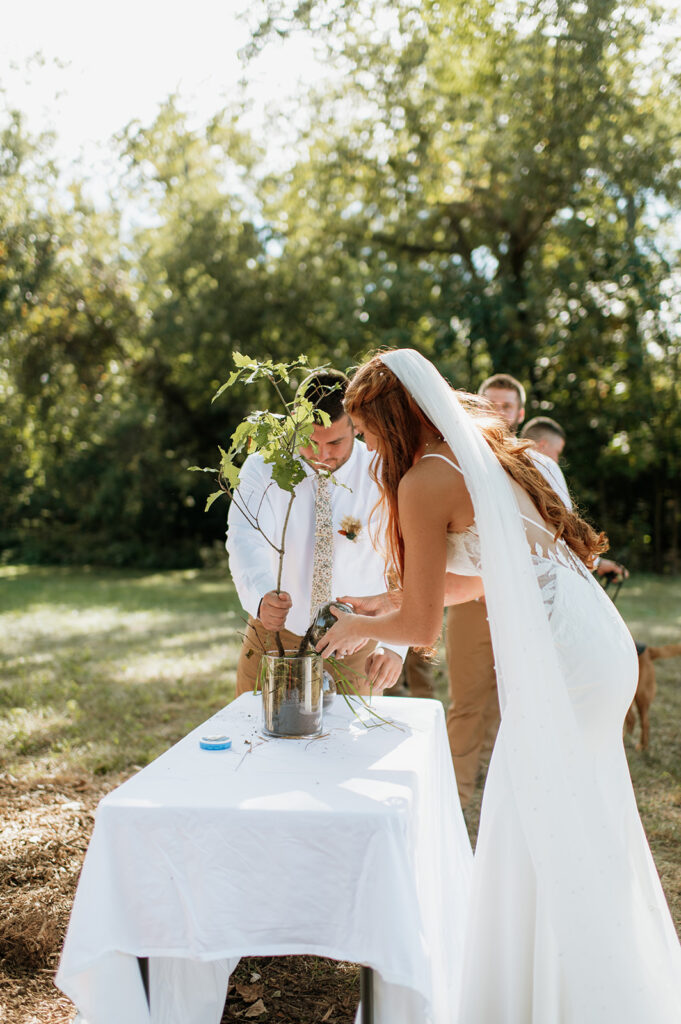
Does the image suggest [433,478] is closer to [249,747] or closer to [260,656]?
[249,747]

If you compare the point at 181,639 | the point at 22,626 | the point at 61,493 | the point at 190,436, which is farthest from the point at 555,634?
the point at 61,493

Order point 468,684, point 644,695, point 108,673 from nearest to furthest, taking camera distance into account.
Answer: point 468,684 → point 644,695 → point 108,673

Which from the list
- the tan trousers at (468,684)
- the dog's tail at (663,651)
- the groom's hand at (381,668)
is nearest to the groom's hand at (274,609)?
the groom's hand at (381,668)

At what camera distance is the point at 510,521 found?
231 cm

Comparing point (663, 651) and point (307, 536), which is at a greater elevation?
point (307, 536)

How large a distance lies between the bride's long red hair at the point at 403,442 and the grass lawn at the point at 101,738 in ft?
3.42

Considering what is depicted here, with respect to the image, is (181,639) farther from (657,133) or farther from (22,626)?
(657,133)

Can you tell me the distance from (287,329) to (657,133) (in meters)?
8.26

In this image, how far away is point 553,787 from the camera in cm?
220

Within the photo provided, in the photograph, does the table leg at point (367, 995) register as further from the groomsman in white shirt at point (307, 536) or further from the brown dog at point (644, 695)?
the brown dog at point (644, 695)

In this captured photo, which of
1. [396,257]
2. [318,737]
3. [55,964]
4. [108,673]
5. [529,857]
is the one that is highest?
[396,257]

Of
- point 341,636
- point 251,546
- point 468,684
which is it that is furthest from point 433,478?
point 468,684

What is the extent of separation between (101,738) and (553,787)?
16.2ft

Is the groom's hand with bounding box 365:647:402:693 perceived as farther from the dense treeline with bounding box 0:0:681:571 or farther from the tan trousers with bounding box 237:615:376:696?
the dense treeline with bounding box 0:0:681:571
